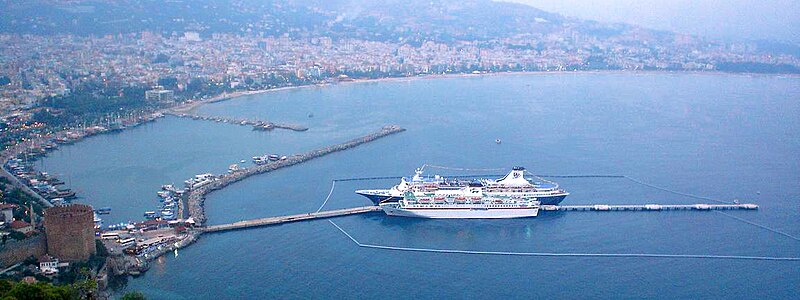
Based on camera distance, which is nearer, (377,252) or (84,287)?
(84,287)

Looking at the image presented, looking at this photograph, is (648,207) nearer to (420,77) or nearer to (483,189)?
(483,189)

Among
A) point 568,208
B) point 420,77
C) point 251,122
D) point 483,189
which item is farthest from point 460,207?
point 420,77

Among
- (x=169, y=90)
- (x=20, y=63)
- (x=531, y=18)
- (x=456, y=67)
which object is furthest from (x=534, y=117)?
(x=531, y=18)

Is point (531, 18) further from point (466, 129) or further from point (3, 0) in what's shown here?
point (466, 129)

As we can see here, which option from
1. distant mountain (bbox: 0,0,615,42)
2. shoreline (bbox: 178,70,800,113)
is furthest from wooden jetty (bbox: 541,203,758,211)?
distant mountain (bbox: 0,0,615,42)

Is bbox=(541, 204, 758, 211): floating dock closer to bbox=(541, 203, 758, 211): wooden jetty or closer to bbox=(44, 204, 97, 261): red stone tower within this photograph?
bbox=(541, 203, 758, 211): wooden jetty
